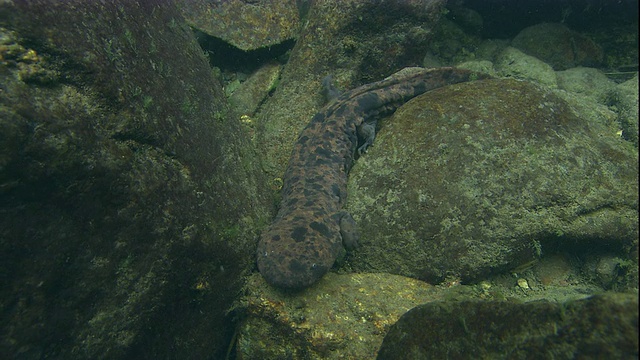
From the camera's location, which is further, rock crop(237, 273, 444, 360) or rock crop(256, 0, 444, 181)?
rock crop(256, 0, 444, 181)

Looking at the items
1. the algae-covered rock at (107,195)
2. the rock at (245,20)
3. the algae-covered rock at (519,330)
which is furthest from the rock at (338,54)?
the algae-covered rock at (519,330)

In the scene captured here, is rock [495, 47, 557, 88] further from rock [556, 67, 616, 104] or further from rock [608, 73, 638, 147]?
rock [608, 73, 638, 147]

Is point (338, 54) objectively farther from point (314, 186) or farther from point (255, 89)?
point (314, 186)

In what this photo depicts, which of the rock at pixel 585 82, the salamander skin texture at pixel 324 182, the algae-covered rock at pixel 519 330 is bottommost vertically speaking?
the rock at pixel 585 82

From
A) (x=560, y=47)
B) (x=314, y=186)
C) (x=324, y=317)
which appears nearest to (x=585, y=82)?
(x=560, y=47)

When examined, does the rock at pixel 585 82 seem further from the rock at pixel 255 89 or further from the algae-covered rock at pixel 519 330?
the rock at pixel 255 89

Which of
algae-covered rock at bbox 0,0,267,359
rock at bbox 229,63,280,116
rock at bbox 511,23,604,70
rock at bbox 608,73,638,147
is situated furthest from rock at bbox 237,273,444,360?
rock at bbox 511,23,604,70
